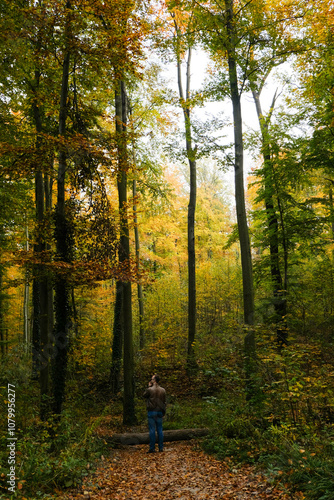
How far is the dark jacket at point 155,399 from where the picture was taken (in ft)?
24.5

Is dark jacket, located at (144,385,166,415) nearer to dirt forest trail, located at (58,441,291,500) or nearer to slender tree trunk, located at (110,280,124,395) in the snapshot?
dirt forest trail, located at (58,441,291,500)

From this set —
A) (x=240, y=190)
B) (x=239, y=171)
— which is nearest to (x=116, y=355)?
(x=240, y=190)

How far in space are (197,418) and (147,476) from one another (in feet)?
11.0

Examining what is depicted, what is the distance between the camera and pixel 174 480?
5.37 metres

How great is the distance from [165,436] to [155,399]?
4.03 ft

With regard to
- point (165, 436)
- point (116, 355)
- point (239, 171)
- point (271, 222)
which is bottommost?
point (165, 436)

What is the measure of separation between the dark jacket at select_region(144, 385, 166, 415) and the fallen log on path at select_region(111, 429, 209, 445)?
3.17ft

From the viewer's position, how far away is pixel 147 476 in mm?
5711

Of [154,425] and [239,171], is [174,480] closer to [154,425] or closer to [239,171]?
[154,425]

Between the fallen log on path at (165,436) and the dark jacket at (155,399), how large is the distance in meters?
0.97

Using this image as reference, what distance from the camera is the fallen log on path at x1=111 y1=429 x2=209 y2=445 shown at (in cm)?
779

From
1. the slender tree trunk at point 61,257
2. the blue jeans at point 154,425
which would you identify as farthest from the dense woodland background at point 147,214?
the blue jeans at point 154,425

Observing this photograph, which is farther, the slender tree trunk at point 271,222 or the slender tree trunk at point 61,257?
the slender tree trunk at point 271,222

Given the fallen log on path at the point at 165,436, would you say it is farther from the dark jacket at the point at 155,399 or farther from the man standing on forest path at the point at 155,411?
the dark jacket at the point at 155,399
